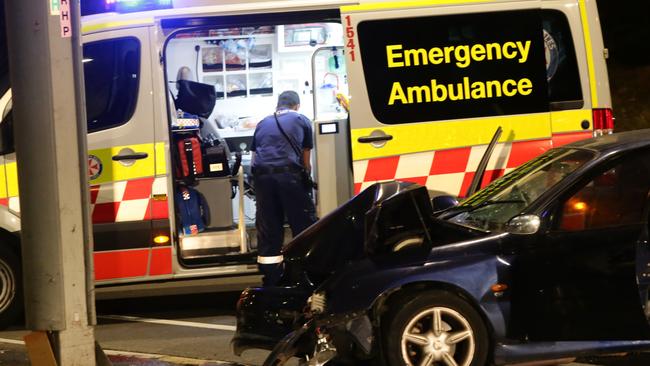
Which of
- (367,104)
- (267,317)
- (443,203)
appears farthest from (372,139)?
(267,317)

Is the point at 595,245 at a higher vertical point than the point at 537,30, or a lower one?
lower

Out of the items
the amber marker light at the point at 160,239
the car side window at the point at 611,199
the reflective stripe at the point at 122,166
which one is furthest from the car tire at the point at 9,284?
the car side window at the point at 611,199

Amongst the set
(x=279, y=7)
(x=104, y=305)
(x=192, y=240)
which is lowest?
(x=104, y=305)

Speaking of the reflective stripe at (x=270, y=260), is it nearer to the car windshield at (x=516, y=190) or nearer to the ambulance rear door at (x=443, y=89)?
the ambulance rear door at (x=443, y=89)

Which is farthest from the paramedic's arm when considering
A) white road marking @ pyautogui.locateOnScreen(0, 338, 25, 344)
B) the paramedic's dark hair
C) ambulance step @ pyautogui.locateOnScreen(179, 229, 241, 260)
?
white road marking @ pyautogui.locateOnScreen(0, 338, 25, 344)

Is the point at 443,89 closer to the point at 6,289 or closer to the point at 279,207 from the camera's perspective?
the point at 279,207

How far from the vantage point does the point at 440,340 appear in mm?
4375

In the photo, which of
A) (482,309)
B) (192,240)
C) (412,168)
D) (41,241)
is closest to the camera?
(482,309)

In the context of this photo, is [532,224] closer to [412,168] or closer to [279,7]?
[412,168]

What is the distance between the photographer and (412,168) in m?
6.48

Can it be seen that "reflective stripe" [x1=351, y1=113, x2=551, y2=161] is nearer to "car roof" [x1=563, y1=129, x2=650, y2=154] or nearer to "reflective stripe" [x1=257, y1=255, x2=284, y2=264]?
"reflective stripe" [x1=257, y1=255, x2=284, y2=264]

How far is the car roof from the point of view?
4.63m

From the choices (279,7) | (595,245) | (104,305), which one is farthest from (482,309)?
(104,305)

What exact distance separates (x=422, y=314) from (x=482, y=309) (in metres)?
0.32
